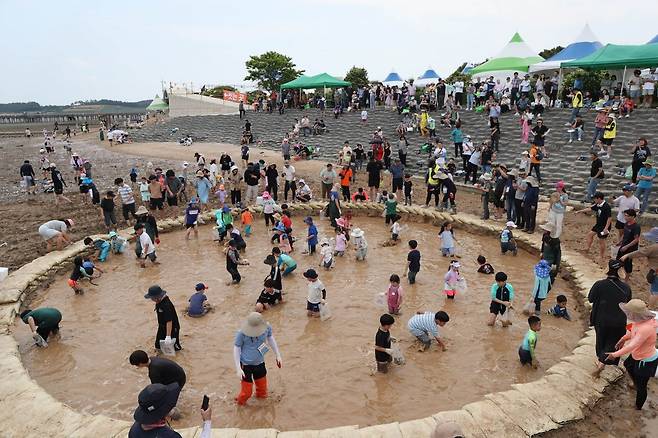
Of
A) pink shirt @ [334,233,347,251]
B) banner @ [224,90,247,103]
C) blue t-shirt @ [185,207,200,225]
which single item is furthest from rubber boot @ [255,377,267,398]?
banner @ [224,90,247,103]

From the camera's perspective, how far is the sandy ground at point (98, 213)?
532cm

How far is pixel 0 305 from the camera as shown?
29.1 ft

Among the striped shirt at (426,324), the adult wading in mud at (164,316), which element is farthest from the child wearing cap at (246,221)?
the striped shirt at (426,324)

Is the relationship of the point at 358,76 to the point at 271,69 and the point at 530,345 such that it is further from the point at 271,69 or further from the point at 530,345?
A: the point at 530,345

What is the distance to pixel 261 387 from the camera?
232 inches

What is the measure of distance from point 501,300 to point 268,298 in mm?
4235

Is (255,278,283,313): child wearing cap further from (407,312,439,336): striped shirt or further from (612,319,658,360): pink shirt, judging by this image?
(612,319,658,360): pink shirt

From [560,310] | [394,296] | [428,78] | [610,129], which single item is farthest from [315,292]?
[428,78]

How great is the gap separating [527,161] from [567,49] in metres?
13.3

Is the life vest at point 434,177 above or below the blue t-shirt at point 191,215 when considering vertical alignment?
above

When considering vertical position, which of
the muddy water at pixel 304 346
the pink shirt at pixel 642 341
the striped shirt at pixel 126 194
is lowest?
the muddy water at pixel 304 346

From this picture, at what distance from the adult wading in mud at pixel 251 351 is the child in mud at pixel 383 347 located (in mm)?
1514

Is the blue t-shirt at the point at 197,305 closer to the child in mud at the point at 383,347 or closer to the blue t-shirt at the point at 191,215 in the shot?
the child in mud at the point at 383,347

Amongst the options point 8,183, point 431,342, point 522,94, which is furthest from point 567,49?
point 8,183
